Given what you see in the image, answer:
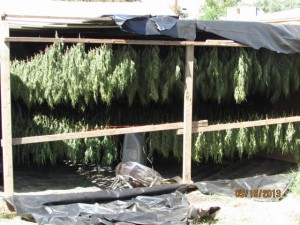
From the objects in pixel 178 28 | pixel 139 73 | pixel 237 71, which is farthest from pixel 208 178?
pixel 178 28

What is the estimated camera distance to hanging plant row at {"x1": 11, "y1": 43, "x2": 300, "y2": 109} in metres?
6.20

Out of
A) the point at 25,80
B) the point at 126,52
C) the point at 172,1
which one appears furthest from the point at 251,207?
the point at 172,1

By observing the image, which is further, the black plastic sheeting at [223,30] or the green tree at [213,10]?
the green tree at [213,10]

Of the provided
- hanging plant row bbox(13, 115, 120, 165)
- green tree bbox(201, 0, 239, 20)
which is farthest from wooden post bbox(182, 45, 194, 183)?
green tree bbox(201, 0, 239, 20)

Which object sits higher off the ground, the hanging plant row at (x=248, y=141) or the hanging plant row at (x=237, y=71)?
the hanging plant row at (x=237, y=71)

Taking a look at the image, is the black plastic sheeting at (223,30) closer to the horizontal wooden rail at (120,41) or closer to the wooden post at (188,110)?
the horizontal wooden rail at (120,41)

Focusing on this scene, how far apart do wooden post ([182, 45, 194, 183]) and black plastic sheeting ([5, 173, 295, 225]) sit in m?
0.42

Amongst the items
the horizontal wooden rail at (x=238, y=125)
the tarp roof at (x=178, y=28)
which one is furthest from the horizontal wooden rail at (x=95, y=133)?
the tarp roof at (x=178, y=28)

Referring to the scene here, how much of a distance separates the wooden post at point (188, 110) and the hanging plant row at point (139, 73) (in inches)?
4.9

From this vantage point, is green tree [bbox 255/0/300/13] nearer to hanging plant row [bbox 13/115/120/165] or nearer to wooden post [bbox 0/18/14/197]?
hanging plant row [bbox 13/115/120/165]

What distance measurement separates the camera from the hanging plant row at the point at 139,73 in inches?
244

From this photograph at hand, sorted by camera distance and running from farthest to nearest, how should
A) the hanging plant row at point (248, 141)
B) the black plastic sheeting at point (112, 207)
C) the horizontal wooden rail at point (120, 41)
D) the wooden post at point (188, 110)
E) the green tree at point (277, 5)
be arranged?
1. the green tree at point (277, 5)
2. the hanging plant row at point (248, 141)
3. the wooden post at point (188, 110)
4. the horizontal wooden rail at point (120, 41)
5. the black plastic sheeting at point (112, 207)
